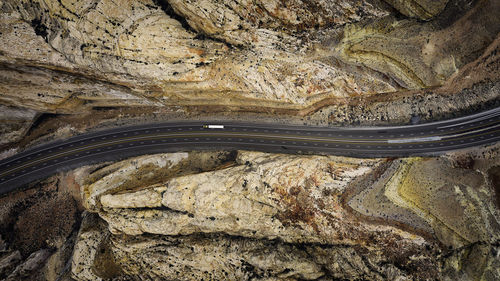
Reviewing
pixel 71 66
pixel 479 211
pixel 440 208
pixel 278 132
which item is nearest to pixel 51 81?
pixel 71 66

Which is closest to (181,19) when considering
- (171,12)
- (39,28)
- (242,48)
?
(171,12)

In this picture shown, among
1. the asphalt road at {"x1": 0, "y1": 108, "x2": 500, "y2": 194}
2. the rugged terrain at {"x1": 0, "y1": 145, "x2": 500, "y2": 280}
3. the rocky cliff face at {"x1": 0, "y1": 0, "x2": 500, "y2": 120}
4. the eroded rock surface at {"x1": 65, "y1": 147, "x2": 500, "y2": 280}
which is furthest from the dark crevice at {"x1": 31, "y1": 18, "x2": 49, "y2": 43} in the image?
the eroded rock surface at {"x1": 65, "y1": 147, "x2": 500, "y2": 280}

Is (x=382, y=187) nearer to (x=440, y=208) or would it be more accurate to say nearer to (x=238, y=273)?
(x=440, y=208)

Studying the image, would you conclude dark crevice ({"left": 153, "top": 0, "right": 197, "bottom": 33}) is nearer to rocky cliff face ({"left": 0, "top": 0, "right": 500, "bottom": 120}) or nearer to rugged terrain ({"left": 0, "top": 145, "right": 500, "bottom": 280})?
rocky cliff face ({"left": 0, "top": 0, "right": 500, "bottom": 120})

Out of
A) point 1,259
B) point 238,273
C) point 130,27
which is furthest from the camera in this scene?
point 1,259

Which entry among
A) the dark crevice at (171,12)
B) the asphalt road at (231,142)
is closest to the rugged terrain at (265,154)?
the dark crevice at (171,12)

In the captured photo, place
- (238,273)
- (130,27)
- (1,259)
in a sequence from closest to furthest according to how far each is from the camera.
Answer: (130,27), (238,273), (1,259)
